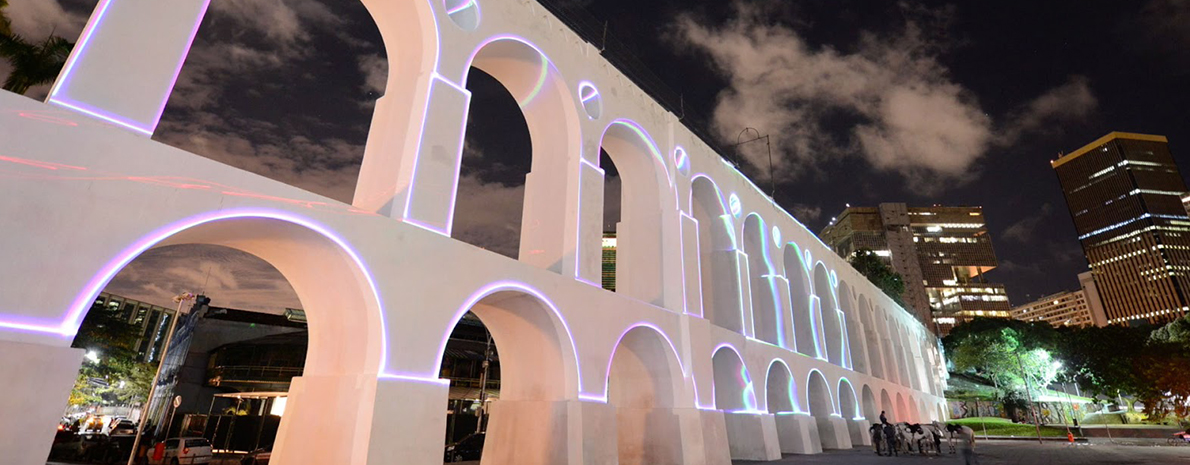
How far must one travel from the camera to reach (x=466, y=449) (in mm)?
19516

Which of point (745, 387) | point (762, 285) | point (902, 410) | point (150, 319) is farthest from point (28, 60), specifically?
point (150, 319)

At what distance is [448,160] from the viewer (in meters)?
10.4

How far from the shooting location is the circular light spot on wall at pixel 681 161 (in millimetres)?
18609

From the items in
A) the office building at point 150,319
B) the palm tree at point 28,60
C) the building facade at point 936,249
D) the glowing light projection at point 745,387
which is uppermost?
the building facade at point 936,249

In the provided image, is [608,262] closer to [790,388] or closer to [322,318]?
[790,388]

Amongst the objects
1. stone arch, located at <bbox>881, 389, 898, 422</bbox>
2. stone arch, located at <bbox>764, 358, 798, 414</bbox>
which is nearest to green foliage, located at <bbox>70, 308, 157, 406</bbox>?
stone arch, located at <bbox>764, 358, 798, 414</bbox>

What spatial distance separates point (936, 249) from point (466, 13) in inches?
5386

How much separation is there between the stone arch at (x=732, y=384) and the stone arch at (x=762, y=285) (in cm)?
343

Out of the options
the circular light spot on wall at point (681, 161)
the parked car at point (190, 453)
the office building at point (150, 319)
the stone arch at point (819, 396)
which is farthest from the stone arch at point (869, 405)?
the office building at point (150, 319)

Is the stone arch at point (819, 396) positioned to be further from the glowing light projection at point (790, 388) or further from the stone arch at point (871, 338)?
the stone arch at point (871, 338)

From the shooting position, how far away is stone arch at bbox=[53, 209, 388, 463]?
7746 millimetres

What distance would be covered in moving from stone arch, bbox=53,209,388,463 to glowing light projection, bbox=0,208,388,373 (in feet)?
0.05

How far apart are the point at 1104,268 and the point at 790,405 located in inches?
6216

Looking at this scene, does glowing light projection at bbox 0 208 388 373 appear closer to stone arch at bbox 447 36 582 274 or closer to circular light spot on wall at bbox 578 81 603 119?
stone arch at bbox 447 36 582 274
